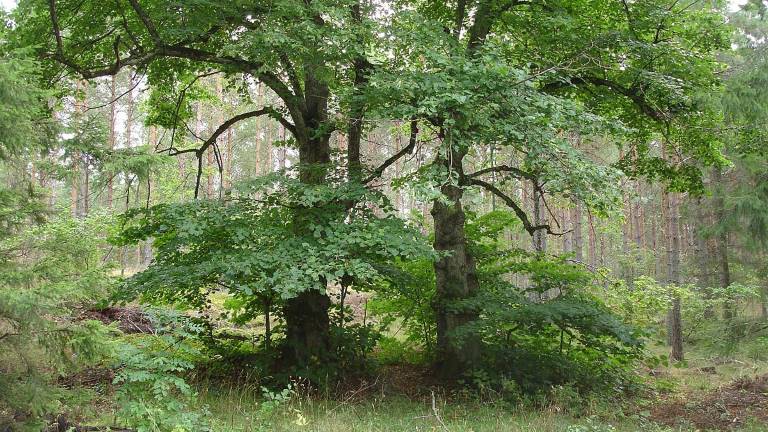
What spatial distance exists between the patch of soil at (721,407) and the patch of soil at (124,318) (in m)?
9.21

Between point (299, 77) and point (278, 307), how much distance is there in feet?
13.0

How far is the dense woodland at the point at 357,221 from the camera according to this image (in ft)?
17.5

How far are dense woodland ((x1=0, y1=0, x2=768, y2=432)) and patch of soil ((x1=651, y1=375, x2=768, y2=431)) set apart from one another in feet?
0.21

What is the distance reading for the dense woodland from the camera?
5.33m

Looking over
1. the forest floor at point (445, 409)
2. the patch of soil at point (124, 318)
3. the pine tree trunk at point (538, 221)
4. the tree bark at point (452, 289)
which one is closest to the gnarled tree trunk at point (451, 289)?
the tree bark at point (452, 289)

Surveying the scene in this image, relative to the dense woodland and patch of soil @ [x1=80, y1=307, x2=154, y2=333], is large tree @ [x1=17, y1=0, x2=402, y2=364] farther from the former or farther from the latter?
patch of soil @ [x1=80, y1=307, x2=154, y2=333]

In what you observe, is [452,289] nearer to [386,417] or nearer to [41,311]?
[386,417]

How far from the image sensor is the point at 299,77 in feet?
30.0

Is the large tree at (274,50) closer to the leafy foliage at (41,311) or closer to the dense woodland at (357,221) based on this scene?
the dense woodland at (357,221)

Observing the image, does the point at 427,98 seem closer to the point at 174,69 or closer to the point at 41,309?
the point at 41,309

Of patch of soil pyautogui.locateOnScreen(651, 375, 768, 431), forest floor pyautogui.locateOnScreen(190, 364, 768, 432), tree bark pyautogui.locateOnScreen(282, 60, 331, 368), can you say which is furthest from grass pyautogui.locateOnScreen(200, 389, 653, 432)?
tree bark pyautogui.locateOnScreen(282, 60, 331, 368)

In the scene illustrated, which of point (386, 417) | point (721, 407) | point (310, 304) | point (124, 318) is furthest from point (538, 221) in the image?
point (124, 318)

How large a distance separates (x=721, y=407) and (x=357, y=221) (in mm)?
6231

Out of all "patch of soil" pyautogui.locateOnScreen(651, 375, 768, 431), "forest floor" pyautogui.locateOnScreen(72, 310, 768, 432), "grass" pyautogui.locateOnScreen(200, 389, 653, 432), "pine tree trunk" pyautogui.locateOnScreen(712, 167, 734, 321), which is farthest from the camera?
"pine tree trunk" pyautogui.locateOnScreen(712, 167, 734, 321)
